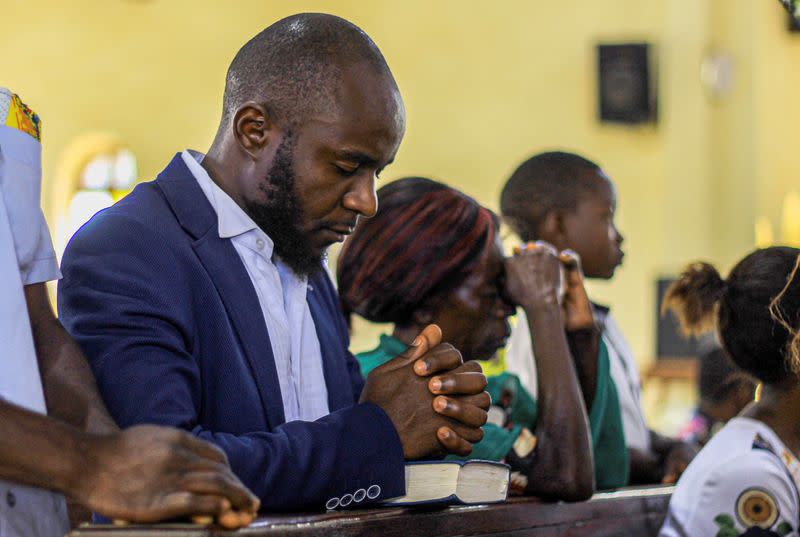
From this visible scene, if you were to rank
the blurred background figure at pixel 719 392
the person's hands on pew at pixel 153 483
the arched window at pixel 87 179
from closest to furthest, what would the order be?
the person's hands on pew at pixel 153 483, the blurred background figure at pixel 719 392, the arched window at pixel 87 179

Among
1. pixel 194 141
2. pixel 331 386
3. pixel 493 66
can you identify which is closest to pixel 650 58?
pixel 493 66

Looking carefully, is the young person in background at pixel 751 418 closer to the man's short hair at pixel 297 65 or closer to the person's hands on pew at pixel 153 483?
the man's short hair at pixel 297 65

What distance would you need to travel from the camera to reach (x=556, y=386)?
269 centimetres

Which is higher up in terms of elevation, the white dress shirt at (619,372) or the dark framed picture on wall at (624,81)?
the dark framed picture on wall at (624,81)

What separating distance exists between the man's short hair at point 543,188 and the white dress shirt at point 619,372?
34 cm

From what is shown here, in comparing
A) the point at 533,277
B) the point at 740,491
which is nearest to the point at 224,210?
the point at 533,277

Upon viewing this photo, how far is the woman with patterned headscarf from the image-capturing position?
2590 millimetres

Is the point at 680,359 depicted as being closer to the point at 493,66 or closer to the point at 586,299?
the point at 493,66

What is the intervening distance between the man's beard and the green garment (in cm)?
67

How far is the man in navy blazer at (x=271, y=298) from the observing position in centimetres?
174

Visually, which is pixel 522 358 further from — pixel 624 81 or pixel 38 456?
pixel 624 81

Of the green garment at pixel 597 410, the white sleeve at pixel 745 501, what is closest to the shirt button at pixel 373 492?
the green garment at pixel 597 410

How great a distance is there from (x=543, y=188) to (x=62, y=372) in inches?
90.4

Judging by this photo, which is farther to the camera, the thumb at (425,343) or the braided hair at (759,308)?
the braided hair at (759,308)
